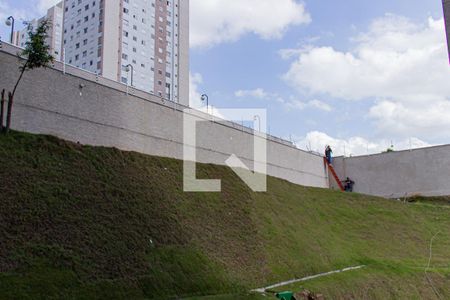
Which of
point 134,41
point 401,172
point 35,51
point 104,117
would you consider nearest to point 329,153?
point 401,172

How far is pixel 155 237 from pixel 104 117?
18.1 feet

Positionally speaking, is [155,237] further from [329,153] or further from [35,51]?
[329,153]

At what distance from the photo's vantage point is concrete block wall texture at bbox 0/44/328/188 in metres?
14.5

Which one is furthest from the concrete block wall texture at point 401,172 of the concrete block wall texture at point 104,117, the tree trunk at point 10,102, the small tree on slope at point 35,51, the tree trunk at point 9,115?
the tree trunk at point 9,115

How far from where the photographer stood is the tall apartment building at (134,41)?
56781 mm

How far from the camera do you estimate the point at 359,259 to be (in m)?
21.1

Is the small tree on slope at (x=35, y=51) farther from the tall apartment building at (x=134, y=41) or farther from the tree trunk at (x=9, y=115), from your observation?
the tall apartment building at (x=134, y=41)

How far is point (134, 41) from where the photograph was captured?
5962 centimetres

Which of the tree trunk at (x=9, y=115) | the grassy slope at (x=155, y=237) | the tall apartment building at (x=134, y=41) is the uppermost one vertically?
the tall apartment building at (x=134, y=41)

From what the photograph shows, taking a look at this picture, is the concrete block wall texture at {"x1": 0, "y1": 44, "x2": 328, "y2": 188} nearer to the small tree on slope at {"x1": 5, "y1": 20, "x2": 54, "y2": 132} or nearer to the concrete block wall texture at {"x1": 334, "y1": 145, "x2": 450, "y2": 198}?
the small tree on slope at {"x1": 5, "y1": 20, "x2": 54, "y2": 132}

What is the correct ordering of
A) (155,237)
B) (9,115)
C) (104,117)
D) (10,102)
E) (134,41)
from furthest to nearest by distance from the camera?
1. (134,41)
2. (104,117)
3. (155,237)
4. (10,102)
5. (9,115)

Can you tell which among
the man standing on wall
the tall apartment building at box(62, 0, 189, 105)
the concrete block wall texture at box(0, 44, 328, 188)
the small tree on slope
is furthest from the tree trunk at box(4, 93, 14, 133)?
the tall apartment building at box(62, 0, 189, 105)

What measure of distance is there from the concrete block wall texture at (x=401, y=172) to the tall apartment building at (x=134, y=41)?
1017 inches

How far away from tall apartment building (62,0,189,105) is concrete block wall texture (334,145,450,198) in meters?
25.8
